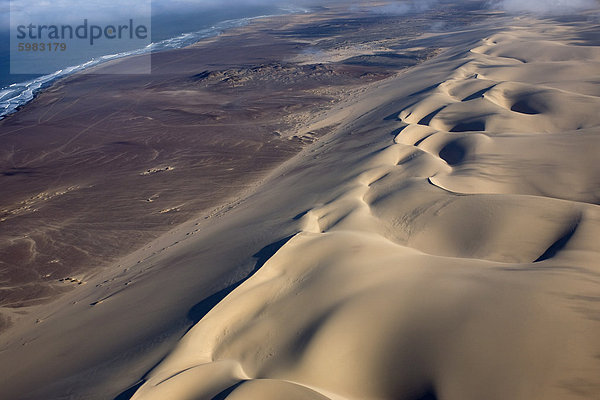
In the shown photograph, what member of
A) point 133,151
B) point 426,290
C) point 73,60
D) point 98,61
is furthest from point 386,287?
point 73,60

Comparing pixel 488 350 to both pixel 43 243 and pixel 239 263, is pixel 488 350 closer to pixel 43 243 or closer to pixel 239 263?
pixel 239 263

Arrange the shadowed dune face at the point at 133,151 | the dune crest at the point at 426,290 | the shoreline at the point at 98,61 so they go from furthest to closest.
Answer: the shoreline at the point at 98,61, the shadowed dune face at the point at 133,151, the dune crest at the point at 426,290

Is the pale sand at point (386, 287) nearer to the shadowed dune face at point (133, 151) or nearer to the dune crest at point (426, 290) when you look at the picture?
the dune crest at point (426, 290)

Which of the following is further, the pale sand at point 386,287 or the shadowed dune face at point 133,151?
the shadowed dune face at point 133,151

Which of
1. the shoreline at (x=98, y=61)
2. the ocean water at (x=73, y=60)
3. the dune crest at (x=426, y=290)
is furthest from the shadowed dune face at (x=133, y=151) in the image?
the dune crest at (x=426, y=290)

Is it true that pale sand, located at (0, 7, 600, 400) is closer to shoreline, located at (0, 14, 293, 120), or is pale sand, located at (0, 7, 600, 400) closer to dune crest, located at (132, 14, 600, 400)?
dune crest, located at (132, 14, 600, 400)

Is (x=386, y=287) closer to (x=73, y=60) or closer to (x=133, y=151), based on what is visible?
(x=133, y=151)

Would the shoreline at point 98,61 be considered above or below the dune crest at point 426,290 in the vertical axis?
above

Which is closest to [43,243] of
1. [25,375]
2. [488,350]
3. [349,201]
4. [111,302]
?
[111,302]

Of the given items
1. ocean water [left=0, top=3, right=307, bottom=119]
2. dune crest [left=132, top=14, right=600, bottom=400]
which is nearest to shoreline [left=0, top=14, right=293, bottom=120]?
ocean water [left=0, top=3, right=307, bottom=119]
